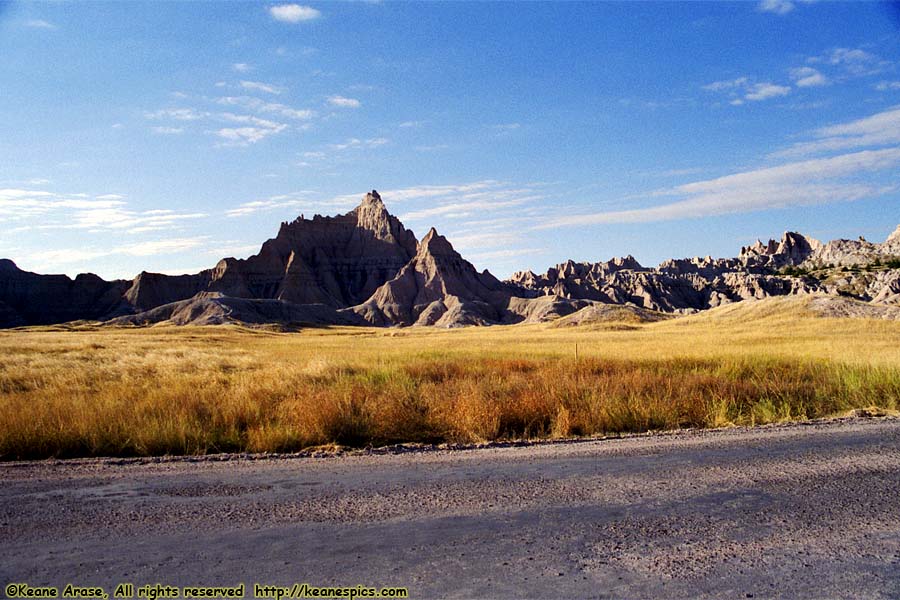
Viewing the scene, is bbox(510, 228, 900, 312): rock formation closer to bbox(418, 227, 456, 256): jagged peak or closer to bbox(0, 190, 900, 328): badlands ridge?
bbox(0, 190, 900, 328): badlands ridge

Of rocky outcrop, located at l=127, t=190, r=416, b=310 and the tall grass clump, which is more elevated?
rocky outcrop, located at l=127, t=190, r=416, b=310

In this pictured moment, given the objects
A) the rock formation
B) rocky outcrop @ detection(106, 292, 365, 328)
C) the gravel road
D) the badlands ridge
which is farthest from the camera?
the rock formation

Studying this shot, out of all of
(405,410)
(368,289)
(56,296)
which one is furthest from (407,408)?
(368,289)

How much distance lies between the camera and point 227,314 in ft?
386

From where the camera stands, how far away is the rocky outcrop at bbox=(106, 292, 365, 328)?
384ft

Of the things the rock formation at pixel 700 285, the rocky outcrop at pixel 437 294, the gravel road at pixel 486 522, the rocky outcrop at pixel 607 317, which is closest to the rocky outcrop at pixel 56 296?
the rocky outcrop at pixel 437 294

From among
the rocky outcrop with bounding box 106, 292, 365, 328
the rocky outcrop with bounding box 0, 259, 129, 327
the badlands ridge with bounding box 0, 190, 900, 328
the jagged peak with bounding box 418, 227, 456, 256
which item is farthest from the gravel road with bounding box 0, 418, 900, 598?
the jagged peak with bounding box 418, 227, 456, 256

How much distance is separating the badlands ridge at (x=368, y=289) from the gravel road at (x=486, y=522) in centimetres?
11083

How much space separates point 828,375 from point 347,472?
12.6 m

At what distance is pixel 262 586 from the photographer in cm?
440

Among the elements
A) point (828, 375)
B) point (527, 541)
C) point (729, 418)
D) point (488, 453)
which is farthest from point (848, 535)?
point (828, 375)

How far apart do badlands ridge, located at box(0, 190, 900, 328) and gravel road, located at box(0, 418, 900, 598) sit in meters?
111

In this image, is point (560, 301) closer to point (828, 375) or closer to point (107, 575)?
point (828, 375)

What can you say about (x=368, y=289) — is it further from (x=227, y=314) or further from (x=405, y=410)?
(x=405, y=410)
